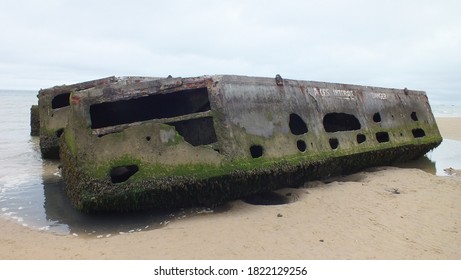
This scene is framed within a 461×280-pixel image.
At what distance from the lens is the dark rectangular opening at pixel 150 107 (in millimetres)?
6449

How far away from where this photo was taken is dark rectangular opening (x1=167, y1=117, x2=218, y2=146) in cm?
621

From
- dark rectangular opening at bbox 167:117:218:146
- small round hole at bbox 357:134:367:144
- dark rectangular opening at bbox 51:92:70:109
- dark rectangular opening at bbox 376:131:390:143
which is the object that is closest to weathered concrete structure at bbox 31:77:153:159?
dark rectangular opening at bbox 51:92:70:109

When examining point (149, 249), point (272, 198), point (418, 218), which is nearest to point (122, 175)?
point (149, 249)

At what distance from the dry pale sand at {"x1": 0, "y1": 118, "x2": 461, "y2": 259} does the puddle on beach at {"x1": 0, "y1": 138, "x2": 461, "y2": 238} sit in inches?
8.0

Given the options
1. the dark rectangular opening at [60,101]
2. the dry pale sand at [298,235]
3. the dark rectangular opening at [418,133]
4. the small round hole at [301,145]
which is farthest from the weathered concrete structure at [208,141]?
the dark rectangular opening at [60,101]

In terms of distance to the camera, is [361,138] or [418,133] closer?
[361,138]

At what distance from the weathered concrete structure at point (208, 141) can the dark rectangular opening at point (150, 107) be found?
0.02 meters

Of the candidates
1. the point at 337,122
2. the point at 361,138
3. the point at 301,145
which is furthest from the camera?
the point at 337,122

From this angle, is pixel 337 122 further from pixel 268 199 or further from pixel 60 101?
pixel 60 101

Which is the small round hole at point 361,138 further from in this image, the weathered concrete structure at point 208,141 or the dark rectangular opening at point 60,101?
the dark rectangular opening at point 60,101

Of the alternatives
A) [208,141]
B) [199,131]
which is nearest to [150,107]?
[199,131]

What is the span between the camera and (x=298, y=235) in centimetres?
448

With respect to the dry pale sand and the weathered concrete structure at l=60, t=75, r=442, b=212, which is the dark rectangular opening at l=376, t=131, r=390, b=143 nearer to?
the weathered concrete structure at l=60, t=75, r=442, b=212

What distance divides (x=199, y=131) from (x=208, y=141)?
24cm
